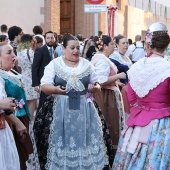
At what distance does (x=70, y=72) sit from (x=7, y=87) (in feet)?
3.03

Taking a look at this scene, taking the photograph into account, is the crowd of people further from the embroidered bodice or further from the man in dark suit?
the man in dark suit

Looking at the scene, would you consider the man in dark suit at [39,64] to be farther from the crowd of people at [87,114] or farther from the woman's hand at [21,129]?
the woman's hand at [21,129]

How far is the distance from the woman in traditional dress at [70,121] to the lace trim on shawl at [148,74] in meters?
0.85

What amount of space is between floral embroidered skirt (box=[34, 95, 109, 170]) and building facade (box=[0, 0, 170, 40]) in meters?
7.52

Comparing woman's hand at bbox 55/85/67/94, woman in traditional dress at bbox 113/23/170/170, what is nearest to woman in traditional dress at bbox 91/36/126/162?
woman's hand at bbox 55/85/67/94

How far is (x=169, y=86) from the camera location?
388 centimetres

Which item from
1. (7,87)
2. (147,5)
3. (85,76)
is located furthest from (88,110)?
(147,5)

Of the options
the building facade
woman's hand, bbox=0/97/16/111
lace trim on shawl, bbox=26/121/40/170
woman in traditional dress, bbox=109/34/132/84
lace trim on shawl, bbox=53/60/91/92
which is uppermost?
the building facade

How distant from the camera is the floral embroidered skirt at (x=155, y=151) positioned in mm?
3844

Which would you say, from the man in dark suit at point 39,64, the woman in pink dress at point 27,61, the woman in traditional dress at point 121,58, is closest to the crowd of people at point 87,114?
the man in dark suit at point 39,64

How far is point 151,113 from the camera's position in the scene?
399cm

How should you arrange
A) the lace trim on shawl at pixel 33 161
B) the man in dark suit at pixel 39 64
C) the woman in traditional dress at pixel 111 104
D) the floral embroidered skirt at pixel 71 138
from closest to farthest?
the floral embroidered skirt at pixel 71 138 < the lace trim on shawl at pixel 33 161 < the woman in traditional dress at pixel 111 104 < the man in dark suit at pixel 39 64

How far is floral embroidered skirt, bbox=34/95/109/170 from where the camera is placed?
4.82 metres

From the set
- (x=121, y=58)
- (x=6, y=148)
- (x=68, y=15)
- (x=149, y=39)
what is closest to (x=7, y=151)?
(x=6, y=148)
